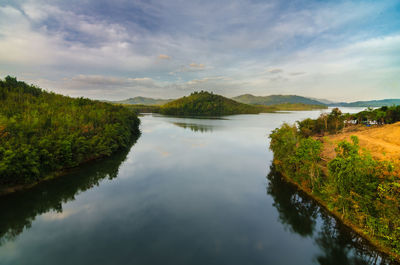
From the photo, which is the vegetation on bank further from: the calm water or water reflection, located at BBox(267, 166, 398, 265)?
the calm water

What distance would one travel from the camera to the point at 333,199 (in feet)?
60.4

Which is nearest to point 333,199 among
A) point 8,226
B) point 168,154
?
point 8,226

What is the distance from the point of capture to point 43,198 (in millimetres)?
24531

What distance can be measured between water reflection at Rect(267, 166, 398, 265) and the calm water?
8 centimetres

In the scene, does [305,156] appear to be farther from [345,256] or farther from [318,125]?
[318,125]

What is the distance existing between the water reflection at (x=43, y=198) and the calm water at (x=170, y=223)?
96 mm

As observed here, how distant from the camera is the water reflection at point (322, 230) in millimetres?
15539

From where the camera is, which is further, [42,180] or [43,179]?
[43,179]

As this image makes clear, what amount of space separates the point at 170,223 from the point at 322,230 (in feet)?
52.3

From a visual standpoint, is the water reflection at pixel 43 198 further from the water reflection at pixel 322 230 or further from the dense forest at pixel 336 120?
the dense forest at pixel 336 120

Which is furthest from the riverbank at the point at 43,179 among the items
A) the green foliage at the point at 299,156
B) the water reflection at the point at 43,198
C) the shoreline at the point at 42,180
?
the green foliage at the point at 299,156

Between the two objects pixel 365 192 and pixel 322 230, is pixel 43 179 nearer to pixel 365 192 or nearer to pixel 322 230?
pixel 322 230

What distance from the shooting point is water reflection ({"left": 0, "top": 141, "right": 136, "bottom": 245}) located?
19453 mm

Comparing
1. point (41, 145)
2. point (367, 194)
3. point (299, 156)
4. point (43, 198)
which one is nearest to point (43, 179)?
point (43, 198)
